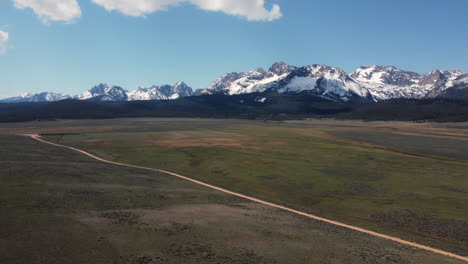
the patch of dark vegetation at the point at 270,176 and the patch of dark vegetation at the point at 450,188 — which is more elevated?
the patch of dark vegetation at the point at 270,176

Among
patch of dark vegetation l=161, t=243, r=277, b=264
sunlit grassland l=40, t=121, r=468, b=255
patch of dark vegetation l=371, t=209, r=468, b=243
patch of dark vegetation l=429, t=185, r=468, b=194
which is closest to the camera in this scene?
patch of dark vegetation l=161, t=243, r=277, b=264

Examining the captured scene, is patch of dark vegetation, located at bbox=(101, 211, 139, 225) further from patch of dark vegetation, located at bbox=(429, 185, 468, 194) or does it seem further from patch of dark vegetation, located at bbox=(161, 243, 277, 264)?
patch of dark vegetation, located at bbox=(429, 185, 468, 194)

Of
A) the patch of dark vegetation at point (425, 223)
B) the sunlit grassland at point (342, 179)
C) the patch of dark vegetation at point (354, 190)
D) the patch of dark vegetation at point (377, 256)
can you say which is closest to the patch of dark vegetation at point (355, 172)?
the sunlit grassland at point (342, 179)

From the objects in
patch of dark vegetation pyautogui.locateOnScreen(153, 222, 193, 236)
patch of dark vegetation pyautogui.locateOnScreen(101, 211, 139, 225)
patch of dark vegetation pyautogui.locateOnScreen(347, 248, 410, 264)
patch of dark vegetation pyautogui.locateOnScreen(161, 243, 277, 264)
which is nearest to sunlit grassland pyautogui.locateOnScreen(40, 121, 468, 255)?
patch of dark vegetation pyautogui.locateOnScreen(347, 248, 410, 264)

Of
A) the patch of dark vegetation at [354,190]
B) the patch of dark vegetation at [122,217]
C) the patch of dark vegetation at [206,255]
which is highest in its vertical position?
the patch of dark vegetation at [122,217]

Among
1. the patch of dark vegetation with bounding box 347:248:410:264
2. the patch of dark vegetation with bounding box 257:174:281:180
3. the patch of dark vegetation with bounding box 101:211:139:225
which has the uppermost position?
the patch of dark vegetation with bounding box 101:211:139:225

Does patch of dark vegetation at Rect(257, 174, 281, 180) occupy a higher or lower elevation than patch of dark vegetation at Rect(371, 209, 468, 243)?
higher

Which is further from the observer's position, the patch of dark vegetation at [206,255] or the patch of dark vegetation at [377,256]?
the patch of dark vegetation at [377,256]

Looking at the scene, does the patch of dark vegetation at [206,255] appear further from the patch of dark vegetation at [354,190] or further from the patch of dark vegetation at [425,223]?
the patch of dark vegetation at [354,190]

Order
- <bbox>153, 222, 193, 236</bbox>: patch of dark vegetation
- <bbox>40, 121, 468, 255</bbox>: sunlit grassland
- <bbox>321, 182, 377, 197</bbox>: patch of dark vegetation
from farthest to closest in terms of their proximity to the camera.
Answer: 1. <bbox>321, 182, 377, 197</bbox>: patch of dark vegetation
2. <bbox>40, 121, 468, 255</bbox>: sunlit grassland
3. <bbox>153, 222, 193, 236</bbox>: patch of dark vegetation
